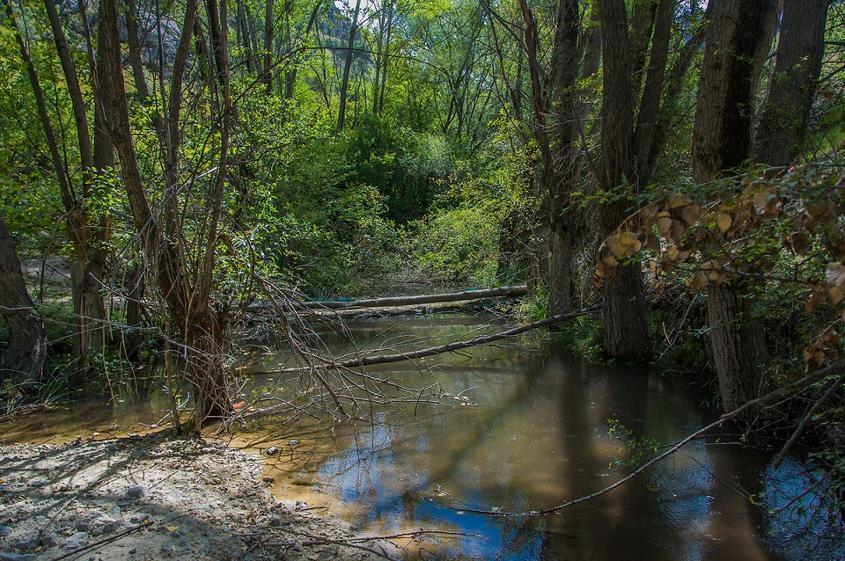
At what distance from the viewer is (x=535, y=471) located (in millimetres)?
6098

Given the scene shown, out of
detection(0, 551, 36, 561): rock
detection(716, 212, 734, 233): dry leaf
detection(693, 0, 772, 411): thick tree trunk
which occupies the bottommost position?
detection(0, 551, 36, 561): rock

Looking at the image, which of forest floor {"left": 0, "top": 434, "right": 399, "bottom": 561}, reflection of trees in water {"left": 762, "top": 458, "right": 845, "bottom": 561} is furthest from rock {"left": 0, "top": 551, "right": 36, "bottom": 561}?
reflection of trees in water {"left": 762, "top": 458, "right": 845, "bottom": 561}

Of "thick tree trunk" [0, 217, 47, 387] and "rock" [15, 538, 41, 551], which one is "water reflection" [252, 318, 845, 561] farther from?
"thick tree trunk" [0, 217, 47, 387]

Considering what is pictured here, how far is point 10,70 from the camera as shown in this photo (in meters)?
9.96

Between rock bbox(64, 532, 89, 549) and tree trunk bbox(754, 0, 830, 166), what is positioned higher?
tree trunk bbox(754, 0, 830, 166)

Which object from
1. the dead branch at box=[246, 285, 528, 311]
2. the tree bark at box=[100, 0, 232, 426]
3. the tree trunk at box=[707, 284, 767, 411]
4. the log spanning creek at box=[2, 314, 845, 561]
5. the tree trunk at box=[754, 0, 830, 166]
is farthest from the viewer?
the dead branch at box=[246, 285, 528, 311]

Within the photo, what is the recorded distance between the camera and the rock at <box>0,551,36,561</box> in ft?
12.7

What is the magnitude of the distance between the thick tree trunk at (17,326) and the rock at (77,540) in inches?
211

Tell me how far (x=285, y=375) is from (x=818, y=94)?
24.9 ft

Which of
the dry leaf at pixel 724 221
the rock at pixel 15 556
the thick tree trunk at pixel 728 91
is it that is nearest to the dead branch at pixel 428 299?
the thick tree trunk at pixel 728 91

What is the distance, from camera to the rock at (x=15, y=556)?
3.86m

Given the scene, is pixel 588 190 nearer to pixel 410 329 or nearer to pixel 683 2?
pixel 683 2

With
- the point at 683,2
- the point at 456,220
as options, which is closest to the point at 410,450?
the point at 683,2

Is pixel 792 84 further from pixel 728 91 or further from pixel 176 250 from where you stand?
pixel 176 250
